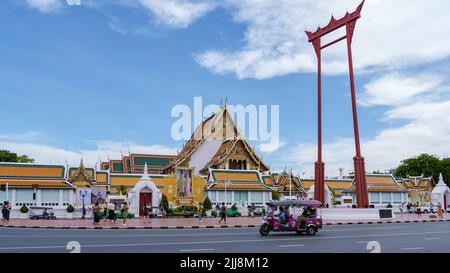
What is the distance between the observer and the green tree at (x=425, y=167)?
2872 inches

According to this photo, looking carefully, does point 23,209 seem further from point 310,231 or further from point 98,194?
point 310,231

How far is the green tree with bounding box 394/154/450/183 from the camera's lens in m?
72.9

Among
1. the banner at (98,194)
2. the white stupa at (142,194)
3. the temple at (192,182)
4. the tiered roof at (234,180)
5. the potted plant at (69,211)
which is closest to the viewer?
the potted plant at (69,211)

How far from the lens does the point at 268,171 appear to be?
5494cm

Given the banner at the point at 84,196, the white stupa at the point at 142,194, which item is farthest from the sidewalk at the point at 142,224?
the banner at the point at 84,196

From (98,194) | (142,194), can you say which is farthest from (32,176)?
(142,194)

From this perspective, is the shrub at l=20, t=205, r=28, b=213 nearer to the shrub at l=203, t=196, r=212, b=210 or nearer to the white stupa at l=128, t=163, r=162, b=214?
the white stupa at l=128, t=163, r=162, b=214

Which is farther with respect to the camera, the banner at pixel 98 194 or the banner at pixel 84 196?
the banner at pixel 98 194

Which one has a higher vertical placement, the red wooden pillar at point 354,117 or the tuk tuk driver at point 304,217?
the red wooden pillar at point 354,117

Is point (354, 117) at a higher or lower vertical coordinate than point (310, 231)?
higher

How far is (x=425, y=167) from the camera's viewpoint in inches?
2960

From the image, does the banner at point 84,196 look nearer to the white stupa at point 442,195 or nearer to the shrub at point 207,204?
the shrub at point 207,204

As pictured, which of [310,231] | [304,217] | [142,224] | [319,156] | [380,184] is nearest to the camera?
[310,231]

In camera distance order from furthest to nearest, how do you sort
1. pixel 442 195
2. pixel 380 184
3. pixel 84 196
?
pixel 380 184
pixel 442 195
pixel 84 196
